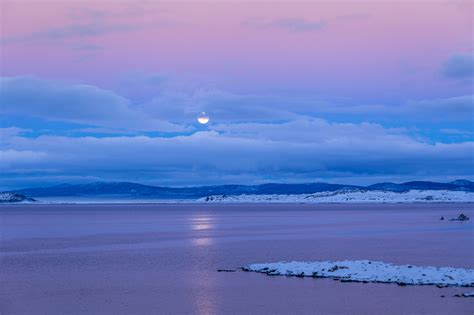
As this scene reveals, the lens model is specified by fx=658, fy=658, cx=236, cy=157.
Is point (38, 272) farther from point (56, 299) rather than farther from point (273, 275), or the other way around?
point (273, 275)

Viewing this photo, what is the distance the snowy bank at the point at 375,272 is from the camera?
36.3m

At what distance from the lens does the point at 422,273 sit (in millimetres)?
37688

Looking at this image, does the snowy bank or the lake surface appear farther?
the snowy bank

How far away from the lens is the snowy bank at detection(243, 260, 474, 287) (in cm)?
3628

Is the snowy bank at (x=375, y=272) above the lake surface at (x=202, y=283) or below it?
above

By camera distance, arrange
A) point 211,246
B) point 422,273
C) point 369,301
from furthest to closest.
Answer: point 211,246 → point 422,273 → point 369,301

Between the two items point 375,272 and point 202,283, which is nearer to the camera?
point 202,283

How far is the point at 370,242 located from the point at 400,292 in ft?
118

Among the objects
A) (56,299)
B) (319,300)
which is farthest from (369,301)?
(56,299)

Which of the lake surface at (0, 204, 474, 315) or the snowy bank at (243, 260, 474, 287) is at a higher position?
the snowy bank at (243, 260, 474, 287)

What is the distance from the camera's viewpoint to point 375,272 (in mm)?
38594

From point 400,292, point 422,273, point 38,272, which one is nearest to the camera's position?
point 400,292

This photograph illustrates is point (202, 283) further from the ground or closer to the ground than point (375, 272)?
closer to the ground

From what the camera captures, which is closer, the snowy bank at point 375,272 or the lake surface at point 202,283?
the lake surface at point 202,283
